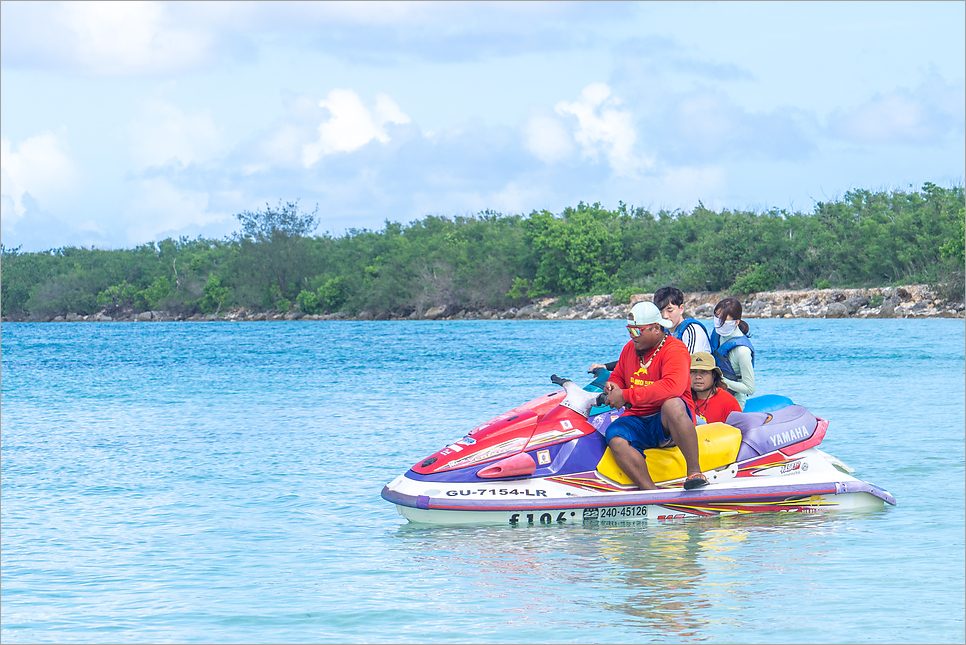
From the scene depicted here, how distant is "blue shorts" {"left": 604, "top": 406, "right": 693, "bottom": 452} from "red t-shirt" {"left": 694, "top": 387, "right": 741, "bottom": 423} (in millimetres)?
619

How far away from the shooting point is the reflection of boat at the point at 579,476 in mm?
6477

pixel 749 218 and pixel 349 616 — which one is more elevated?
pixel 749 218

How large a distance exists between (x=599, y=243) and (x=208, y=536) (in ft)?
221

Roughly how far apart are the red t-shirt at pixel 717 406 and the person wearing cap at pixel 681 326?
42 cm

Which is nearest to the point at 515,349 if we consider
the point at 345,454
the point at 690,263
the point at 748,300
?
the point at 345,454

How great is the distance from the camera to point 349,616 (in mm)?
4922

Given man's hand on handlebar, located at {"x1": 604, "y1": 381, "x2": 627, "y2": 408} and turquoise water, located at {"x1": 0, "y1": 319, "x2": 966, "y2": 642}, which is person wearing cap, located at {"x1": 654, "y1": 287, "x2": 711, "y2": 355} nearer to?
man's hand on handlebar, located at {"x1": 604, "y1": 381, "x2": 627, "y2": 408}

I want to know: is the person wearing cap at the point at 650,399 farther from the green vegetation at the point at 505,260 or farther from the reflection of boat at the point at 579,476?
the green vegetation at the point at 505,260

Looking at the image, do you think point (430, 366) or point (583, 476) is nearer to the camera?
point (583, 476)

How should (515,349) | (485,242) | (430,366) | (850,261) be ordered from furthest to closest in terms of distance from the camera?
(485,242), (850,261), (515,349), (430,366)

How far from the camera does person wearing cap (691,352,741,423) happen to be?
674cm

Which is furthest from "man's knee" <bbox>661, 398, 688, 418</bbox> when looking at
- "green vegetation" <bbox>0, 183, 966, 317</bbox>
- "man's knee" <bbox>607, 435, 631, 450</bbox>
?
"green vegetation" <bbox>0, 183, 966, 317</bbox>

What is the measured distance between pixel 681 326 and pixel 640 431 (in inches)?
32.0

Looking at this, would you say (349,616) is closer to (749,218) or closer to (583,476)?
(583,476)
